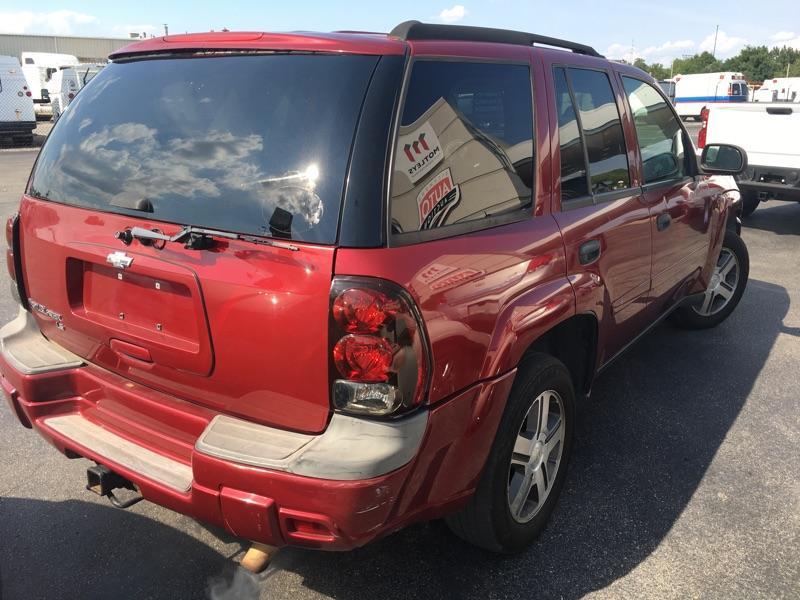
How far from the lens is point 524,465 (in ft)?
8.56

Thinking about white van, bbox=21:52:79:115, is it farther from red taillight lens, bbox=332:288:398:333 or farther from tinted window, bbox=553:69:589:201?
red taillight lens, bbox=332:288:398:333

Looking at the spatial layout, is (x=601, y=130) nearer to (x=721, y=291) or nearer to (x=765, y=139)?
(x=721, y=291)

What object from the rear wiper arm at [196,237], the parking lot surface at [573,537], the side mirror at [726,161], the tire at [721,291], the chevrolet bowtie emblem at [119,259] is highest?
the side mirror at [726,161]

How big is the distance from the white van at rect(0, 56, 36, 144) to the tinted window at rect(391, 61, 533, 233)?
68.8ft

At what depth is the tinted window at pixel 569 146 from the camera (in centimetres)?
277

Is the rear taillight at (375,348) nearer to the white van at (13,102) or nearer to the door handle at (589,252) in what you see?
the door handle at (589,252)

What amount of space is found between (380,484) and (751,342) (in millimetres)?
4192

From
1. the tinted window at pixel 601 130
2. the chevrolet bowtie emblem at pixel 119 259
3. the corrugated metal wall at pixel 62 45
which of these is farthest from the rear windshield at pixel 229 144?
the corrugated metal wall at pixel 62 45

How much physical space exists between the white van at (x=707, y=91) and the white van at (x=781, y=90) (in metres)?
9.89

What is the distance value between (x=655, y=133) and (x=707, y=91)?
3872cm

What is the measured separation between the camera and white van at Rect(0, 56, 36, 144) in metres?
19.3

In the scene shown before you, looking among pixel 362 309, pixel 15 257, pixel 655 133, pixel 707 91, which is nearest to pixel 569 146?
pixel 655 133

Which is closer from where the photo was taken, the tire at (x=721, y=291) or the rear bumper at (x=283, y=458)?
the rear bumper at (x=283, y=458)

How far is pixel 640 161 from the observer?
3496mm
